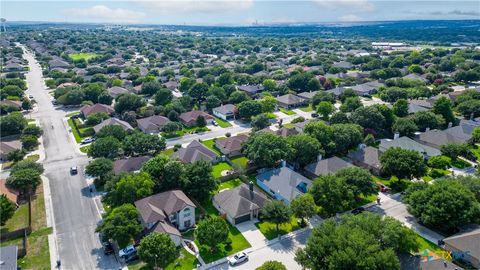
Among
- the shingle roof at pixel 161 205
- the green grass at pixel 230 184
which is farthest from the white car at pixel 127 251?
the green grass at pixel 230 184

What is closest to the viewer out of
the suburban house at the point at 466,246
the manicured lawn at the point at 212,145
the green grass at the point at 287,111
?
the suburban house at the point at 466,246

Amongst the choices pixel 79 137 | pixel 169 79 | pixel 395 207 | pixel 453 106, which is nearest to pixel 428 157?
pixel 395 207

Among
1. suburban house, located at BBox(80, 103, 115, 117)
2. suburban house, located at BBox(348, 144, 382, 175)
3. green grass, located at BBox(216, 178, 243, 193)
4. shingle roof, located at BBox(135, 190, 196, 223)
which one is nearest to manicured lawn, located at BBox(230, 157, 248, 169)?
green grass, located at BBox(216, 178, 243, 193)

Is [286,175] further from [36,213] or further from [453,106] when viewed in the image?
[453,106]

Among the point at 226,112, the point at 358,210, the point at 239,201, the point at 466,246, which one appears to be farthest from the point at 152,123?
the point at 466,246

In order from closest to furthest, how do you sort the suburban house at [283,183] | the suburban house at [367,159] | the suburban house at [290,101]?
the suburban house at [283,183] < the suburban house at [367,159] < the suburban house at [290,101]

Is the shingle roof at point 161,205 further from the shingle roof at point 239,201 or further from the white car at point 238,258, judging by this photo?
the white car at point 238,258
